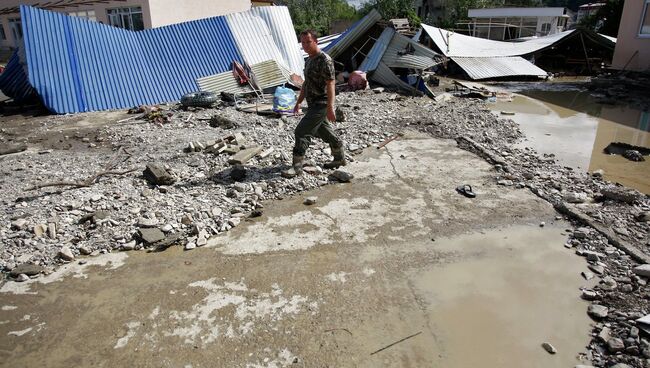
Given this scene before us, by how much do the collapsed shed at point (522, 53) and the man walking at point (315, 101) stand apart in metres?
11.7

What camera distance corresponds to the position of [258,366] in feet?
8.57

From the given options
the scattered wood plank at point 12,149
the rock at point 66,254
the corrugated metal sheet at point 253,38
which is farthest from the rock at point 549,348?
the corrugated metal sheet at point 253,38

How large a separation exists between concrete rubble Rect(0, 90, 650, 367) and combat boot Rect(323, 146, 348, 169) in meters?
0.15

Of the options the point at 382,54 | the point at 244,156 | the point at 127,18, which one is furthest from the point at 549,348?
the point at 127,18

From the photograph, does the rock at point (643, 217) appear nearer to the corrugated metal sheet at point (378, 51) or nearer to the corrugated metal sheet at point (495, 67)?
the corrugated metal sheet at point (378, 51)

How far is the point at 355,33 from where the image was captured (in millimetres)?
14648

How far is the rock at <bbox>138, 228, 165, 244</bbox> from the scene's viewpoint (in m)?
3.99

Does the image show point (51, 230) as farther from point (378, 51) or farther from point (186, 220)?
point (378, 51)

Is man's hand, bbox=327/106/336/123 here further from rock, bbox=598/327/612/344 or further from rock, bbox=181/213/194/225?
rock, bbox=598/327/612/344

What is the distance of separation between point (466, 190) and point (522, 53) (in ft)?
50.5

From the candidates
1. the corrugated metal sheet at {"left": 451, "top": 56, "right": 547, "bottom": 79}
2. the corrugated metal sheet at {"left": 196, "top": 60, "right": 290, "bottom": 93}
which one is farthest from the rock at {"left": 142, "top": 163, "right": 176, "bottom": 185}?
the corrugated metal sheet at {"left": 451, "top": 56, "right": 547, "bottom": 79}

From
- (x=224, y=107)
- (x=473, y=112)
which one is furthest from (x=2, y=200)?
(x=473, y=112)

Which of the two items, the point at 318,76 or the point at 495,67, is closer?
the point at 318,76

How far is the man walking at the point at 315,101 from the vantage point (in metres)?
5.03
